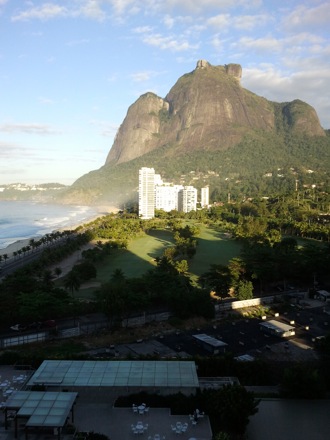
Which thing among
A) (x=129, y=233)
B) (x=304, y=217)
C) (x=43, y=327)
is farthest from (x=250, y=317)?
(x=304, y=217)

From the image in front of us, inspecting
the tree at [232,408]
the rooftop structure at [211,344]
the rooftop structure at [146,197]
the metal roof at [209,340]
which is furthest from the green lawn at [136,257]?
the rooftop structure at [146,197]

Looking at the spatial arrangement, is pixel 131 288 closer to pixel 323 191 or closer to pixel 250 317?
pixel 250 317

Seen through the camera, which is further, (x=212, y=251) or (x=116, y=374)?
(x=212, y=251)

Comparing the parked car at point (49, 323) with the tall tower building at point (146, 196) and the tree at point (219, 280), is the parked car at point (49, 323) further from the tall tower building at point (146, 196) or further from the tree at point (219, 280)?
the tall tower building at point (146, 196)

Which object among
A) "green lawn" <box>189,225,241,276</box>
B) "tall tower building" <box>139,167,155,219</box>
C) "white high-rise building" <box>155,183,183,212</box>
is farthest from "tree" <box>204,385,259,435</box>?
"white high-rise building" <box>155,183,183,212</box>

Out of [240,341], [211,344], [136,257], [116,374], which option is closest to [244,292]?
[240,341]

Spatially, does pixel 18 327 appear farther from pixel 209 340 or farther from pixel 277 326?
pixel 277 326
